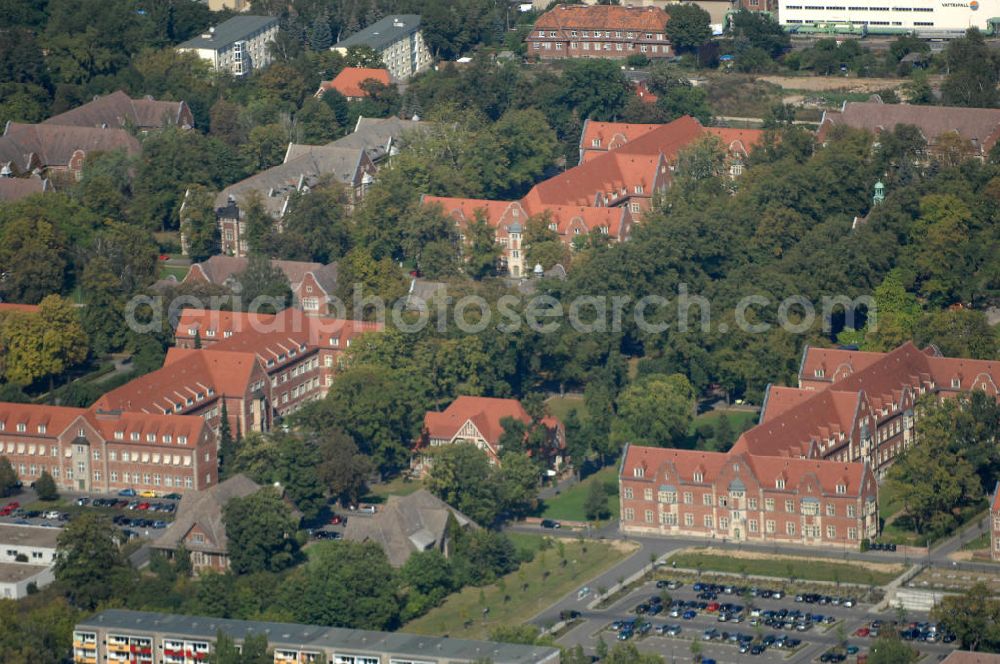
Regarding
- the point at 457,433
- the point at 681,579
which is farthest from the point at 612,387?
the point at 681,579

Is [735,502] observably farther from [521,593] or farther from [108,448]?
[108,448]

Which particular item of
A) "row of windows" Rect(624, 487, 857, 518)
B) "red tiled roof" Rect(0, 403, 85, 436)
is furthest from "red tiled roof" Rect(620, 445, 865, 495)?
"red tiled roof" Rect(0, 403, 85, 436)

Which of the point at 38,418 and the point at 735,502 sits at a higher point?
the point at 38,418

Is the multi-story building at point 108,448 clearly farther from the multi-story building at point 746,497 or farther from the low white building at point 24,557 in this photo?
the multi-story building at point 746,497

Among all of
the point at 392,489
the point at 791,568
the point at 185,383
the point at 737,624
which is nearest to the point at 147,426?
the point at 185,383

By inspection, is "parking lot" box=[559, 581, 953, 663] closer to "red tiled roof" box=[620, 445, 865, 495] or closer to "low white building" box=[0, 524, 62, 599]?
"red tiled roof" box=[620, 445, 865, 495]

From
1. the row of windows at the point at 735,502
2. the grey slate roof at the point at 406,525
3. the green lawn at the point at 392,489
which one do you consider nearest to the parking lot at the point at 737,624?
the row of windows at the point at 735,502
